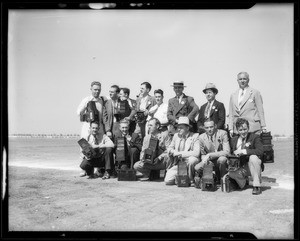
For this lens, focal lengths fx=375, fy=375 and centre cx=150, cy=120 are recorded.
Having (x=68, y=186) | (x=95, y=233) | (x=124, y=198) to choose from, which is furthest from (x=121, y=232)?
(x=68, y=186)

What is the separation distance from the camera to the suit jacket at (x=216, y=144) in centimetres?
670

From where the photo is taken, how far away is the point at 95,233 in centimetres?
439

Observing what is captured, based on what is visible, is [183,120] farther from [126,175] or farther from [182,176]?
[126,175]

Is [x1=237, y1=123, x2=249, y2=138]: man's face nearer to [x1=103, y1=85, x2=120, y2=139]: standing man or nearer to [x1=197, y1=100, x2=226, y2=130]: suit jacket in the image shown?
[x1=197, y1=100, x2=226, y2=130]: suit jacket

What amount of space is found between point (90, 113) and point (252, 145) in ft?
10.9

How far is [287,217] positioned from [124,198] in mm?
2439

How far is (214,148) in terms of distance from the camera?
6.87 metres

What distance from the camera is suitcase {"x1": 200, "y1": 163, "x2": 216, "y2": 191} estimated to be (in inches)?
248

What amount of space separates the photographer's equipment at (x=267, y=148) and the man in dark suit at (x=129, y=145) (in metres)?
2.49

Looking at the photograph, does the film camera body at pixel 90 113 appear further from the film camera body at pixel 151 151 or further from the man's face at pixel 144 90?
the film camera body at pixel 151 151

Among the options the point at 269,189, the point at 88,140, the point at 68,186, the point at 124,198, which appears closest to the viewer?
the point at 124,198

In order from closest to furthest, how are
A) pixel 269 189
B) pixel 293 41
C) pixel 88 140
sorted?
pixel 293 41 → pixel 269 189 → pixel 88 140
